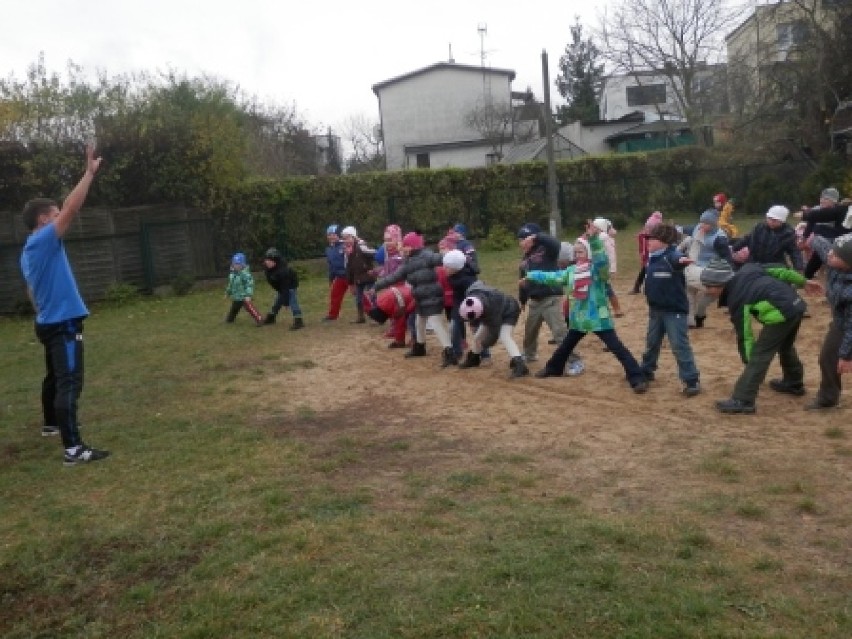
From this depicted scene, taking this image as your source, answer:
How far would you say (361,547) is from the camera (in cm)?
515

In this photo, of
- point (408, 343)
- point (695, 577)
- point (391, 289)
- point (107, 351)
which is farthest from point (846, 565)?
point (107, 351)

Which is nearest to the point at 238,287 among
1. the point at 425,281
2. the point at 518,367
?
the point at 425,281

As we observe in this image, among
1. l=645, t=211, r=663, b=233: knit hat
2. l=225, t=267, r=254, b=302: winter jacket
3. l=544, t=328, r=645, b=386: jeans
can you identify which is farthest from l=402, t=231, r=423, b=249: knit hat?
l=225, t=267, r=254, b=302: winter jacket

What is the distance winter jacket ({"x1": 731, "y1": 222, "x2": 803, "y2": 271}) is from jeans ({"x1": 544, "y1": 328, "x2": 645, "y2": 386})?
6.86 ft

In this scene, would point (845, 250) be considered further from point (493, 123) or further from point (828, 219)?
point (493, 123)

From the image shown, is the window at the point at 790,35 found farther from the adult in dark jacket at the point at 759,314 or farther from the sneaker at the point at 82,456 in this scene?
the sneaker at the point at 82,456

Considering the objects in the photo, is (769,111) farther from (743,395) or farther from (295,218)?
(743,395)

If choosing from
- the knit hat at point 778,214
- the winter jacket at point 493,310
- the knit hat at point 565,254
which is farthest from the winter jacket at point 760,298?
the knit hat at point 565,254

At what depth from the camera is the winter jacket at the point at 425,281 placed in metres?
11.0

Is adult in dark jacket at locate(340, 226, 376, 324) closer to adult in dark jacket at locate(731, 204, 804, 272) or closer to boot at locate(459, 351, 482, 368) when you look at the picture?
boot at locate(459, 351, 482, 368)

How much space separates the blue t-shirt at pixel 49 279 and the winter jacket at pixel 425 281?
14.9ft

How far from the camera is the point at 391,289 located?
11867 millimetres

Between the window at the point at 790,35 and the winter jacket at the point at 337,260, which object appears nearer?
the winter jacket at the point at 337,260

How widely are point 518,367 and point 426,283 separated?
1.74 metres
